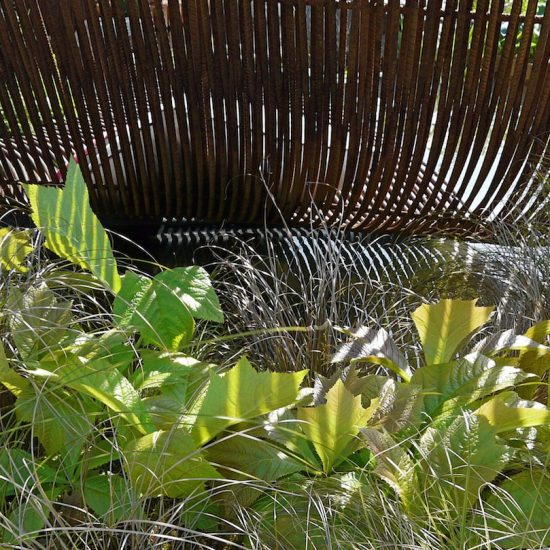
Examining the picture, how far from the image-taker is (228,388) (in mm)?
1196

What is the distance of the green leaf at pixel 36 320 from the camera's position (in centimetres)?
133

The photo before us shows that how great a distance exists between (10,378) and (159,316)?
313 millimetres

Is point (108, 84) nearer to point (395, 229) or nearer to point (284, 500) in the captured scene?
point (395, 229)

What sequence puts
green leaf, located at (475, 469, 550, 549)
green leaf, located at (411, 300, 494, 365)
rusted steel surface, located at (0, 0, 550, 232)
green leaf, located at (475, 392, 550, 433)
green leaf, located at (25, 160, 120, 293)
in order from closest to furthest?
green leaf, located at (475, 469, 550, 549) → green leaf, located at (475, 392, 550, 433) → green leaf, located at (411, 300, 494, 365) → green leaf, located at (25, 160, 120, 293) → rusted steel surface, located at (0, 0, 550, 232)

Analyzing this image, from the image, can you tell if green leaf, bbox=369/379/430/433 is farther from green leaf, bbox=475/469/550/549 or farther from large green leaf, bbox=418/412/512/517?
green leaf, bbox=475/469/550/549

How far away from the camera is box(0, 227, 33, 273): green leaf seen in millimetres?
1620

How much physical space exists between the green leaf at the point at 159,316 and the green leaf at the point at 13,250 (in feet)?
0.88

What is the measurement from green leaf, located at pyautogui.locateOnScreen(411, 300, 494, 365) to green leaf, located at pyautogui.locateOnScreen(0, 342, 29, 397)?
0.69 meters

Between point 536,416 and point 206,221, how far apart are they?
6.02 feet

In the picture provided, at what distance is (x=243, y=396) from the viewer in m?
1.19

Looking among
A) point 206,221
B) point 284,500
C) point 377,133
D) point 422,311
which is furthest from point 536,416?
point 206,221

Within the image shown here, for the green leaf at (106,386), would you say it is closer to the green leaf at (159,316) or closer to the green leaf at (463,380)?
the green leaf at (159,316)

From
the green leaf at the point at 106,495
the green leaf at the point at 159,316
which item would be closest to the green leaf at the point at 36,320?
the green leaf at the point at 159,316

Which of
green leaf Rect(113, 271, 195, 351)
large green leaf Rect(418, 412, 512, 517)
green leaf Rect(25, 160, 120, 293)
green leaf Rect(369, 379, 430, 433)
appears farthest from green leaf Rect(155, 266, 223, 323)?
large green leaf Rect(418, 412, 512, 517)
